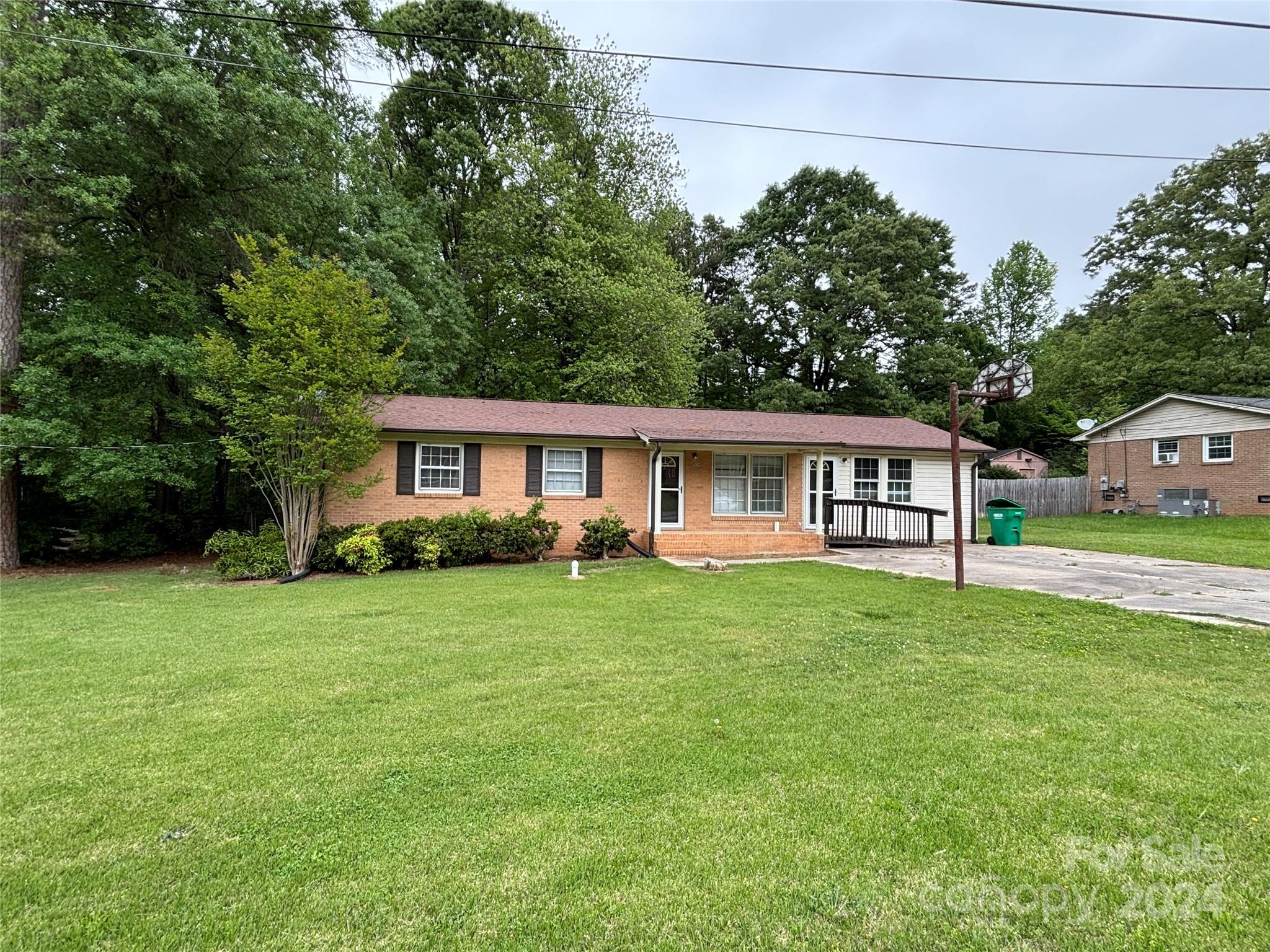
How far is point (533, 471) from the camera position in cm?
1365

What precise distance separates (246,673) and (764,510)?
39.8 ft

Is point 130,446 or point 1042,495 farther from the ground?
point 130,446

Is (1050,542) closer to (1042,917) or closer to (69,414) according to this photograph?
(1042,917)

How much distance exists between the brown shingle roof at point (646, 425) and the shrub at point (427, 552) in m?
2.60

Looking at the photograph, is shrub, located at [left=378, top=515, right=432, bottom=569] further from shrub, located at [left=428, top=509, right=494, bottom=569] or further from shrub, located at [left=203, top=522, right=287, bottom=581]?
shrub, located at [left=203, top=522, right=287, bottom=581]

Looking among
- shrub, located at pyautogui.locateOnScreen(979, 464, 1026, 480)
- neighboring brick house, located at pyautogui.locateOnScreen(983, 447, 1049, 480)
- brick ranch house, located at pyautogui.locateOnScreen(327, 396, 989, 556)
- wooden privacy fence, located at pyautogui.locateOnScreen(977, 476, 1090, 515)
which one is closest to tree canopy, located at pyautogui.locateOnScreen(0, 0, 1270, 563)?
neighboring brick house, located at pyautogui.locateOnScreen(983, 447, 1049, 480)

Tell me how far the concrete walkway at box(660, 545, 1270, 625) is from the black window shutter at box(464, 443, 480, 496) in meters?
7.78

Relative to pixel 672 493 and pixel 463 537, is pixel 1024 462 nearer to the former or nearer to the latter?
pixel 672 493

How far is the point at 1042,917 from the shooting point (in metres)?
2.02

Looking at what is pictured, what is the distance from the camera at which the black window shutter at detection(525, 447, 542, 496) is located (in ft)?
44.6

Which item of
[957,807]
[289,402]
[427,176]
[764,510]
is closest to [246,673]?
[957,807]

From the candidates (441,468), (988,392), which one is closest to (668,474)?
(441,468)

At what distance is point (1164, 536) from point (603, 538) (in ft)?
53.0

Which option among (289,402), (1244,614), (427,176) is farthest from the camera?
(427,176)
